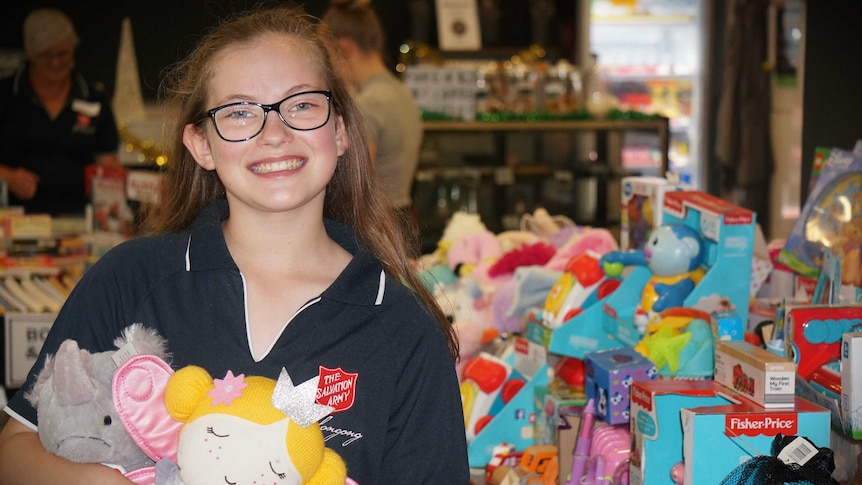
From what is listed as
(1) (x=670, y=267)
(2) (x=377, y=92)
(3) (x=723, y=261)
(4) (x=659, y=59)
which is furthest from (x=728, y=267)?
(4) (x=659, y=59)

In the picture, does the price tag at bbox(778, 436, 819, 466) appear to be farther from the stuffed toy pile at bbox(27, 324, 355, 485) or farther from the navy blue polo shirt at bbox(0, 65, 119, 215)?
the navy blue polo shirt at bbox(0, 65, 119, 215)

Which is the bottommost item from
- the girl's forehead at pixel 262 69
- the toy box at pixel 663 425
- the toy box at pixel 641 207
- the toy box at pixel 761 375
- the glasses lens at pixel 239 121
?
the toy box at pixel 663 425

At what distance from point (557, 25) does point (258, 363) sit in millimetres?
6417

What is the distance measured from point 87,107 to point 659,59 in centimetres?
494

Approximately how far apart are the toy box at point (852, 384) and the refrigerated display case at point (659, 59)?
20.5ft

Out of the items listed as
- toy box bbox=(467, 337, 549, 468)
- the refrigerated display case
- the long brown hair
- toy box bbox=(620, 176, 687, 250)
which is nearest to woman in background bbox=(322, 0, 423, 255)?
toy box bbox=(620, 176, 687, 250)

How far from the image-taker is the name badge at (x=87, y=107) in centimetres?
452

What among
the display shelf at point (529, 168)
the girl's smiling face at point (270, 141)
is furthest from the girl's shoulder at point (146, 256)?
the display shelf at point (529, 168)

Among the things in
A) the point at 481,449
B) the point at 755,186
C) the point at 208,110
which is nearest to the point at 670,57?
the point at 755,186

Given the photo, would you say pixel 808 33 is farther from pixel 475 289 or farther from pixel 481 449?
pixel 481 449

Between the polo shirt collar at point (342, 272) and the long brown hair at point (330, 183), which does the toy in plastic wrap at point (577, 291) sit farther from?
the polo shirt collar at point (342, 272)

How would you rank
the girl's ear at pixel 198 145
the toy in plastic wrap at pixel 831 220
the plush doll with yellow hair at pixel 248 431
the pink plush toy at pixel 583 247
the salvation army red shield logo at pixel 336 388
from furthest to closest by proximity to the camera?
1. the pink plush toy at pixel 583 247
2. the toy in plastic wrap at pixel 831 220
3. the girl's ear at pixel 198 145
4. the salvation army red shield logo at pixel 336 388
5. the plush doll with yellow hair at pixel 248 431

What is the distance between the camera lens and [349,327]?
5.00ft

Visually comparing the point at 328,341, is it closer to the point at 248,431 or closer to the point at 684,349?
the point at 248,431
